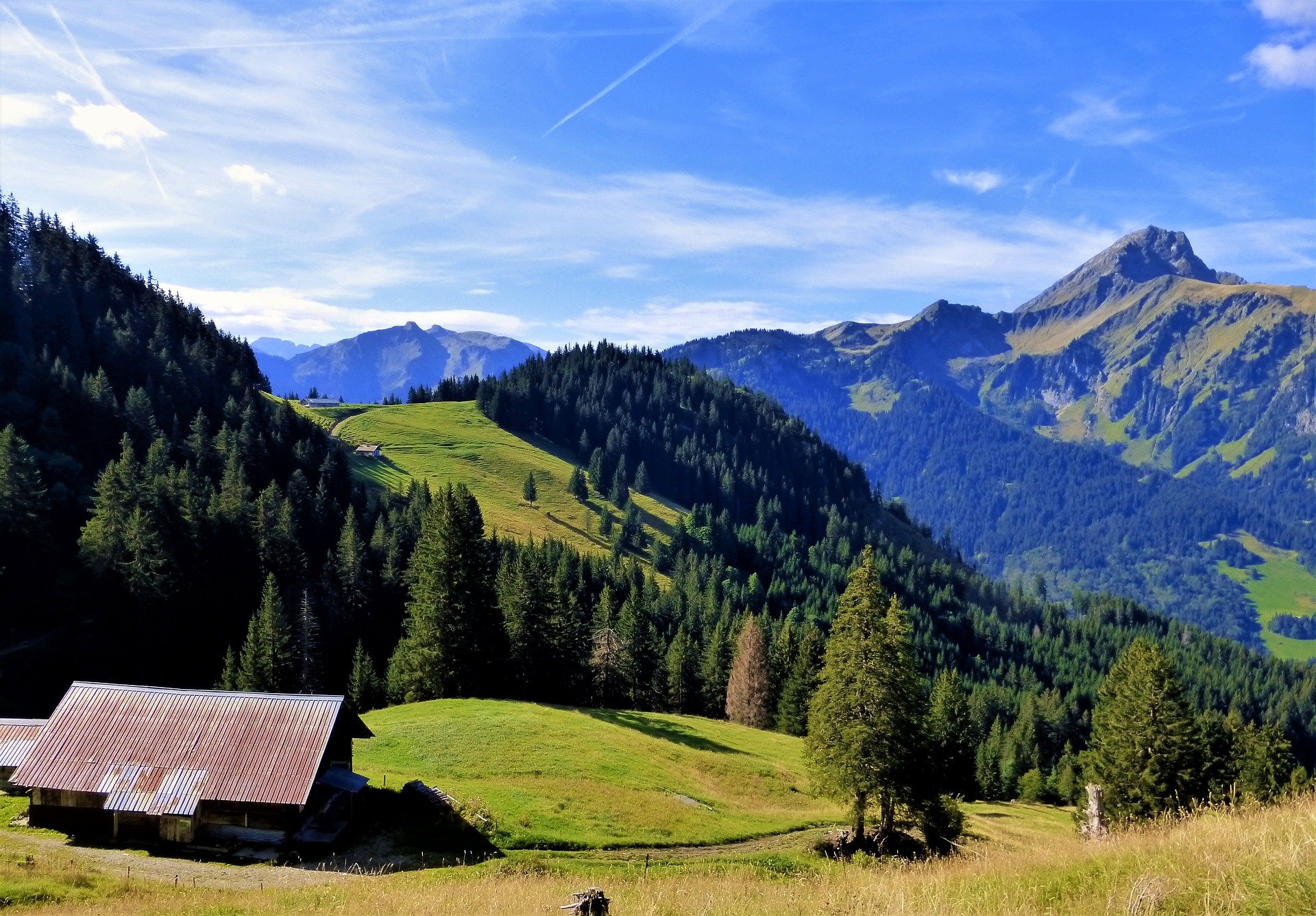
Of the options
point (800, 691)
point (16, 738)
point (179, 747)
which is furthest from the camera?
point (800, 691)

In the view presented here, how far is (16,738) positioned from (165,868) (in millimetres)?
14915

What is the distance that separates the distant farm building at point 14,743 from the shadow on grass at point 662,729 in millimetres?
36417

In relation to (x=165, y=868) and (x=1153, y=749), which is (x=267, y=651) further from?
(x=1153, y=749)

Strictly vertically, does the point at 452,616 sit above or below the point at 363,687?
above

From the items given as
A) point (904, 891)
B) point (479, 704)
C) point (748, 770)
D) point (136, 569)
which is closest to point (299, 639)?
point (136, 569)

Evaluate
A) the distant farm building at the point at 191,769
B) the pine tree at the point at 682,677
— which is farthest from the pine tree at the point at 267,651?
the pine tree at the point at 682,677

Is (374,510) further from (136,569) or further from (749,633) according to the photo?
(749,633)

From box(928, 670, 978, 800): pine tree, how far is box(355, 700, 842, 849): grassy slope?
635 inches

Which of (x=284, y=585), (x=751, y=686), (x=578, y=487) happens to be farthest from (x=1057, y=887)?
(x=578, y=487)

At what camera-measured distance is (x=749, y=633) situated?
290ft

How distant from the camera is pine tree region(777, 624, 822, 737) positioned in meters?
84.6

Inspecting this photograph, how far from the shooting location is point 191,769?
112ft

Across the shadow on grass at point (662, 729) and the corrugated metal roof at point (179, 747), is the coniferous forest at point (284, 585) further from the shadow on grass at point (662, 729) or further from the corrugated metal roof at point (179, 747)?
the corrugated metal roof at point (179, 747)

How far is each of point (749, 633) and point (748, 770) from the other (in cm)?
3415
